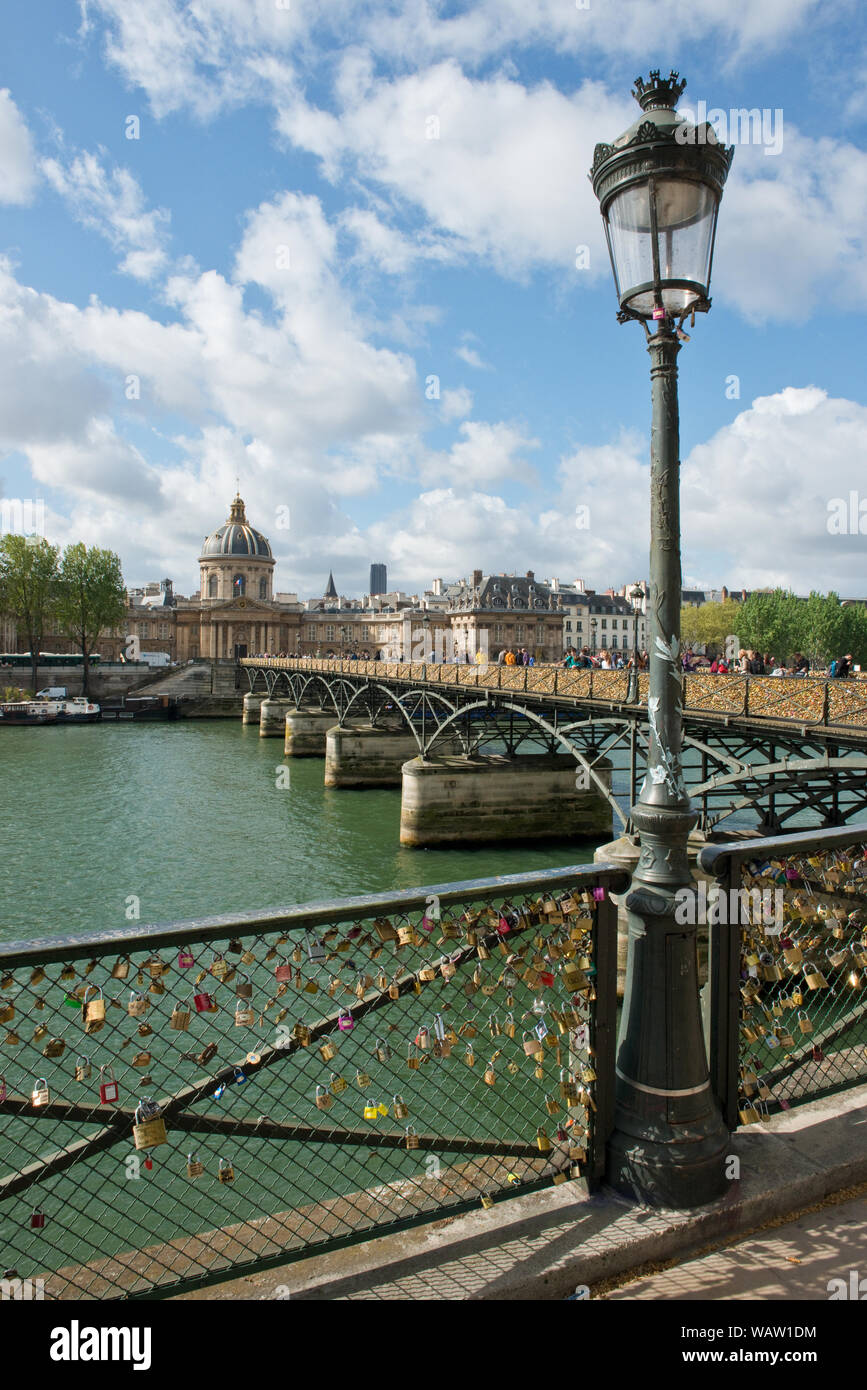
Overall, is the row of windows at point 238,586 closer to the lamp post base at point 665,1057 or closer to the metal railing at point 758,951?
the metal railing at point 758,951

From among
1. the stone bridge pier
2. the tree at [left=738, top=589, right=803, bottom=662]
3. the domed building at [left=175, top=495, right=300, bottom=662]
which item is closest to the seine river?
the stone bridge pier

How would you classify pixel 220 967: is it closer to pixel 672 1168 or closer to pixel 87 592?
pixel 672 1168

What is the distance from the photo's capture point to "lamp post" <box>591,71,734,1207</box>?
3.16 m

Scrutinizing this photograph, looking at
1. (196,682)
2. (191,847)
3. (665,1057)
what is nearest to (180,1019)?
(665,1057)

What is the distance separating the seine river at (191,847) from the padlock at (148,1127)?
7.63 metres

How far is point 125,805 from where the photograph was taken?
93.3 ft

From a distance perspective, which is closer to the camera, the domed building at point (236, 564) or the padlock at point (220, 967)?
the padlock at point (220, 967)

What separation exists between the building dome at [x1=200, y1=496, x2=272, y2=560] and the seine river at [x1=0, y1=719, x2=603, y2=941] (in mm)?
85610

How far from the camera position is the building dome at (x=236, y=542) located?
398 ft

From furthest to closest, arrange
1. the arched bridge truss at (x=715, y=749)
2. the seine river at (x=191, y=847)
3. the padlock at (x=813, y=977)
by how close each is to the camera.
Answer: the seine river at (x=191, y=847) < the arched bridge truss at (x=715, y=749) < the padlock at (x=813, y=977)

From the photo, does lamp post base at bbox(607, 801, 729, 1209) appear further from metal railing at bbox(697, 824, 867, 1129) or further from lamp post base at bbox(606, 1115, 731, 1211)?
metal railing at bbox(697, 824, 867, 1129)

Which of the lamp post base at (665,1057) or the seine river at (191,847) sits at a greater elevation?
the lamp post base at (665,1057)

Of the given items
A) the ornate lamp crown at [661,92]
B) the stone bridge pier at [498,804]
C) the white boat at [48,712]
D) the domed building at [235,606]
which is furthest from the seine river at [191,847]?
the domed building at [235,606]

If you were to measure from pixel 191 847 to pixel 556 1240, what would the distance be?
20805 millimetres
